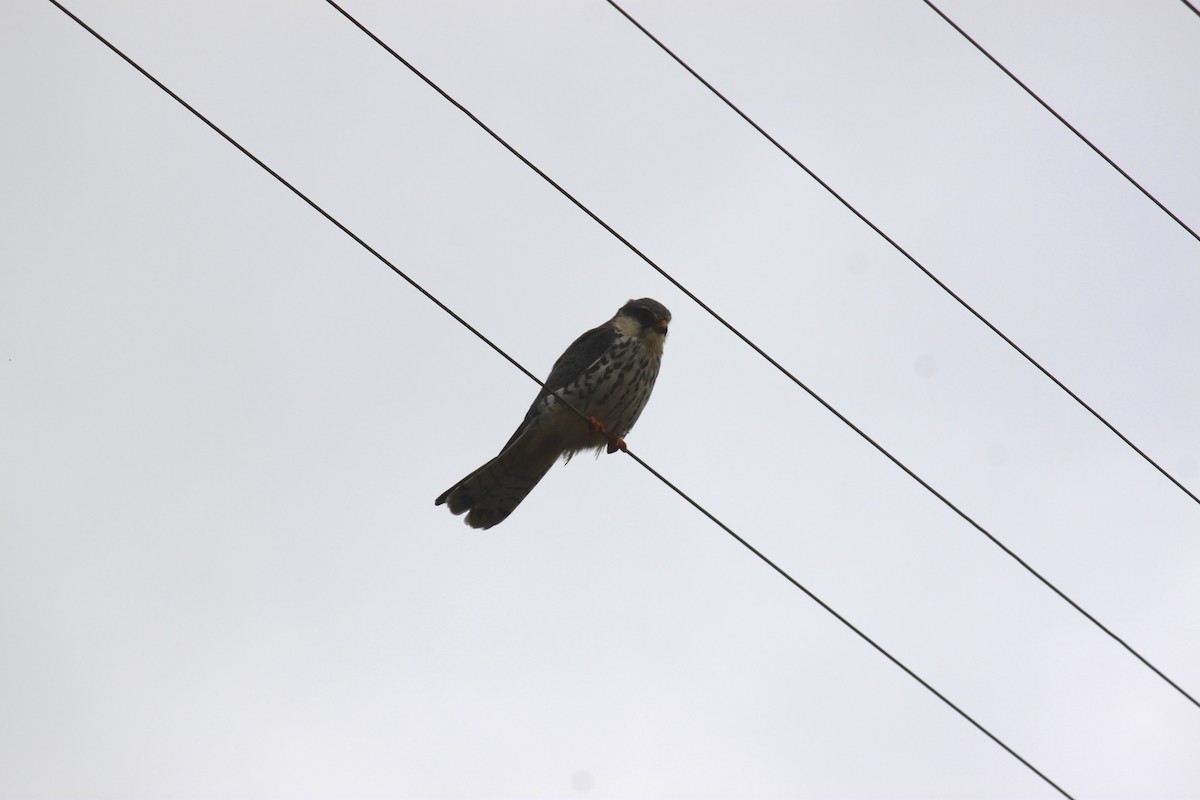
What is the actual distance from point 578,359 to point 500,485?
1025 millimetres

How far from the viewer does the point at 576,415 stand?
9.84m

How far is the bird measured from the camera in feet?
32.1

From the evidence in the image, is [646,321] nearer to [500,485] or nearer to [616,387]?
[616,387]

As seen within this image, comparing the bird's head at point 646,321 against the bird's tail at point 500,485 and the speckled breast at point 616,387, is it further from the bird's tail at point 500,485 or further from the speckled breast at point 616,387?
the bird's tail at point 500,485

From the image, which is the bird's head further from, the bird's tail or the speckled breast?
the bird's tail

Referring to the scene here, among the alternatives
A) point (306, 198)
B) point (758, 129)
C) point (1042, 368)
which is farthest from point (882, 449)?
point (306, 198)

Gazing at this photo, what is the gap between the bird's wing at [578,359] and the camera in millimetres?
10016

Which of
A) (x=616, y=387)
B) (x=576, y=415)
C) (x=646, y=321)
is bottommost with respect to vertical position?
(x=576, y=415)

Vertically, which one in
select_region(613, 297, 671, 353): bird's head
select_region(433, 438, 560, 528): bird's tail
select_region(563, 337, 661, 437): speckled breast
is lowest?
select_region(433, 438, 560, 528): bird's tail

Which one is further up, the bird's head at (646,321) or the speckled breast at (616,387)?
the bird's head at (646,321)

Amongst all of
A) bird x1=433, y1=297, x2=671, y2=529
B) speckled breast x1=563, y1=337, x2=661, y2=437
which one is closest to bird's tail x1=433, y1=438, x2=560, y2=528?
bird x1=433, y1=297, x2=671, y2=529

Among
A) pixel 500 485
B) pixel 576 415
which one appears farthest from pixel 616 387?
pixel 500 485

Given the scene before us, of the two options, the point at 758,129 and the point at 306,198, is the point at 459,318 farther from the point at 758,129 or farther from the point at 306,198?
the point at 758,129

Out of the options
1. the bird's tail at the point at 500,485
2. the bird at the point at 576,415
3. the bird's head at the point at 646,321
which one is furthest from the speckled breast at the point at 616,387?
the bird's tail at the point at 500,485
